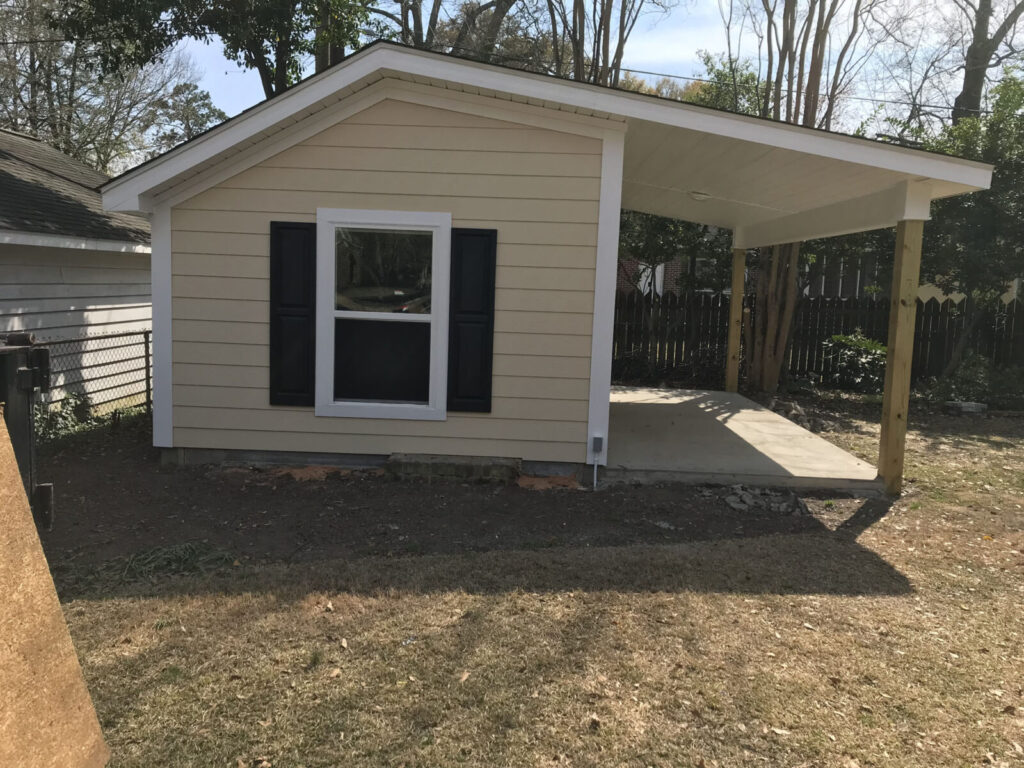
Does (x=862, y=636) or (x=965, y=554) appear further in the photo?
(x=965, y=554)

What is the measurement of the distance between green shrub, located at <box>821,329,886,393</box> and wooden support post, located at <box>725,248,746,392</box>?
7.98 ft

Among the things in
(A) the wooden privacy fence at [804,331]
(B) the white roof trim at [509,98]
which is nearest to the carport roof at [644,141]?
(B) the white roof trim at [509,98]

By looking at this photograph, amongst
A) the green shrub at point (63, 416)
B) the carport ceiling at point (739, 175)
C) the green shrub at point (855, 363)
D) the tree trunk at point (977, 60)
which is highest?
the tree trunk at point (977, 60)

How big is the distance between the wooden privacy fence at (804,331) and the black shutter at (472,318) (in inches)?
266

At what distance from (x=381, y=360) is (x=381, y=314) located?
38cm

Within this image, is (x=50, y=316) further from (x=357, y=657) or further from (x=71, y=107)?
(x=71, y=107)

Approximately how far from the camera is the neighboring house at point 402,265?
595cm

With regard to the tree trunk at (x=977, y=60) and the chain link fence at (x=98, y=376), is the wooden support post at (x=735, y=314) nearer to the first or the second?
the chain link fence at (x=98, y=376)

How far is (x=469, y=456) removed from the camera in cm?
634

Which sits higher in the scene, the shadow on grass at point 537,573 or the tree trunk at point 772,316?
the tree trunk at point 772,316

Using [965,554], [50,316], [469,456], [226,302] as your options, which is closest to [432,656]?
[469,456]

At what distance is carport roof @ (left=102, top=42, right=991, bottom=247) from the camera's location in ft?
17.6

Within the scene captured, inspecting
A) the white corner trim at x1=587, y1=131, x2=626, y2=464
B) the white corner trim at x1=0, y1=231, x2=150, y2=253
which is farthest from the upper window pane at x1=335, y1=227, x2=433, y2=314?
the white corner trim at x1=0, y1=231, x2=150, y2=253

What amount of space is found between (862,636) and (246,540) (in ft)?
11.7
